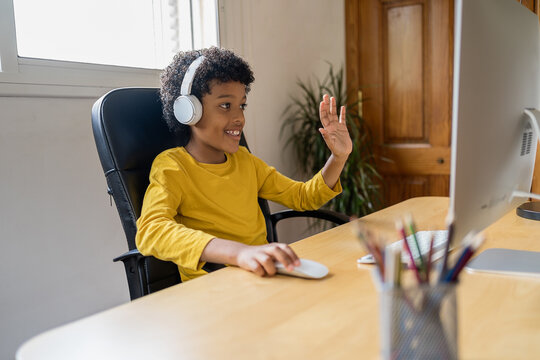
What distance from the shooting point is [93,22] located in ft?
A: 6.52

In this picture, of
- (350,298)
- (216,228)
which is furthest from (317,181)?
(350,298)

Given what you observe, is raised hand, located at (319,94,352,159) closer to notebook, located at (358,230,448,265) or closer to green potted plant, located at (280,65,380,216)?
notebook, located at (358,230,448,265)

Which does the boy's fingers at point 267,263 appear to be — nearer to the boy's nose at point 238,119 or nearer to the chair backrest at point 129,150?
the chair backrest at point 129,150

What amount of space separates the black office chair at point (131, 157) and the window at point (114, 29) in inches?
24.1

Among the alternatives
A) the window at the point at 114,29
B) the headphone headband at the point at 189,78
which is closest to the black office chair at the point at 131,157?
the headphone headband at the point at 189,78

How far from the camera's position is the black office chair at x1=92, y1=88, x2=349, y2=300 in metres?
1.21

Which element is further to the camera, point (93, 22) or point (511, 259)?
point (93, 22)

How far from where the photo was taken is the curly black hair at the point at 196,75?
1.44 metres

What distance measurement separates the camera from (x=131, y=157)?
132 cm

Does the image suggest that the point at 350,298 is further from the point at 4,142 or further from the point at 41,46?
the point at 41,46

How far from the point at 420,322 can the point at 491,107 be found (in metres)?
0.42

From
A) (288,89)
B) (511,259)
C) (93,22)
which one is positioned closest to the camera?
(511,259)

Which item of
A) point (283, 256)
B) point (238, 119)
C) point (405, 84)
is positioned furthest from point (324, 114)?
point (405, 84)

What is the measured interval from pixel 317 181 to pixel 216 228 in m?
0.35
